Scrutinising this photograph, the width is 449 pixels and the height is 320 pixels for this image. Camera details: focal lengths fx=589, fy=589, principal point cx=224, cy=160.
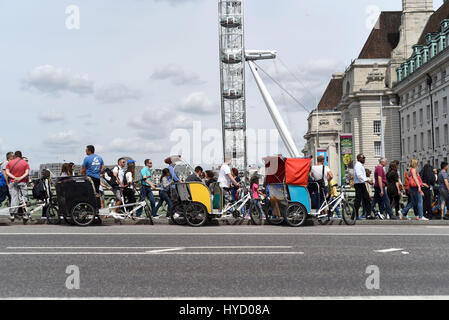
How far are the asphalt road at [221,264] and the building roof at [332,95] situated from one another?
116 m

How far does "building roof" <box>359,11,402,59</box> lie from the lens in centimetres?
9050

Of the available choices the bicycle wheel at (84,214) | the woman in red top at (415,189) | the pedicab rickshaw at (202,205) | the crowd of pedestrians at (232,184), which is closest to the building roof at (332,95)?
the crowd of pedestrians at (232,184)

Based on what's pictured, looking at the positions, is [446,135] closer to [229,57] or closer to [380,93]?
[380,93]

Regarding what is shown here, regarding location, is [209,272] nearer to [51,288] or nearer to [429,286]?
[51,288]

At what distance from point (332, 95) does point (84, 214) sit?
117939 millimetres

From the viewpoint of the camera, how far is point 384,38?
9181 centimetres

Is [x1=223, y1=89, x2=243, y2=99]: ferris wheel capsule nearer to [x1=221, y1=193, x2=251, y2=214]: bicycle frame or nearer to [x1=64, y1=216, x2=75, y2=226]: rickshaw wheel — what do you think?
[x1=221, y1=193, x2=251, y2=214]: bicycle frame

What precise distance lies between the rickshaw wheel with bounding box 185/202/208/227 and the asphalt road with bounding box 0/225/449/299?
2.15 meters

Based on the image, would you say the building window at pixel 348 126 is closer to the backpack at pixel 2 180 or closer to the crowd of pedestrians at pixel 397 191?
the crowd of pedestrians at pixel 397 191

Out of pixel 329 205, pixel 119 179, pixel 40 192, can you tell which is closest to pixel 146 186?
pixel 119 179

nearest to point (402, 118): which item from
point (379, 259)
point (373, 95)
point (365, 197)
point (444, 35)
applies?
point (373, 95)

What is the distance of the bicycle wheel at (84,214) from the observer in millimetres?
14297

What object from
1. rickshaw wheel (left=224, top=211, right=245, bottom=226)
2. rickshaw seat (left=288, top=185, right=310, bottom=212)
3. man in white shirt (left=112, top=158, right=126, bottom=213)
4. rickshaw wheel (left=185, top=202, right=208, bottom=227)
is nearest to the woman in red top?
rickshaw seat (left=288, top=185, right=310, bottom=212)
